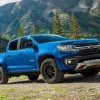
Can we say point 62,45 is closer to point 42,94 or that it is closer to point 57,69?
point 57,69

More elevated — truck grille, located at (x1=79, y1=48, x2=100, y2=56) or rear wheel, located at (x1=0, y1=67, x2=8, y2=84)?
truck grille, located at (x1=79, y1=48, x2=100, y2=56)

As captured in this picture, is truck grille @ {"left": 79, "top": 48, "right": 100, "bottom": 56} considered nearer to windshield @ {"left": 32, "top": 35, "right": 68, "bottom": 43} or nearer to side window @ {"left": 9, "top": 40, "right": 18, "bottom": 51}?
windshield @ {"left": 32, "top": 35, "right": 68, "bottom": 43}

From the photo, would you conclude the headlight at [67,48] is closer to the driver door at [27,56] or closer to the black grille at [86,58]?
the black grille at [86,58]

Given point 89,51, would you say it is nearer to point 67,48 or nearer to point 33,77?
point 67,48

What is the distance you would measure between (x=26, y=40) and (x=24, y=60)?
98cm

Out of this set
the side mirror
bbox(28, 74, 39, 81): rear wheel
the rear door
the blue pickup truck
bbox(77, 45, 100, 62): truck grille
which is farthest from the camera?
bbox(28, 74, 39, 81): rear wheel

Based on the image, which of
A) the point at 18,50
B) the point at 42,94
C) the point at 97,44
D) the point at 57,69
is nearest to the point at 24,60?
the point at 18,50

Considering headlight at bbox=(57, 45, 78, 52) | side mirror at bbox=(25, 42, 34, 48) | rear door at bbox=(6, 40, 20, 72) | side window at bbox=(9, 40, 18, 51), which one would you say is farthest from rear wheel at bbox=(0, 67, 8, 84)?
headlight at bbox=(57, 45, 78, 52)

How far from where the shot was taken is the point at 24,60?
49.7ft

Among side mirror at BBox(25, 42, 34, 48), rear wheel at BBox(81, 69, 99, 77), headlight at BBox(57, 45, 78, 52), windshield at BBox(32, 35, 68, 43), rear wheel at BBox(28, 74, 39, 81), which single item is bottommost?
rear wheel at BBox(28, 74, 39, 81)

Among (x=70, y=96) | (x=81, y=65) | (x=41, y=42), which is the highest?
(x=41, y=42)

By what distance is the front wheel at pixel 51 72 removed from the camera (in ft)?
44.4

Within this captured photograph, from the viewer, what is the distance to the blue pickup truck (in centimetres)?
1334

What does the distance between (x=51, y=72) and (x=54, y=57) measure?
2.32 ft
